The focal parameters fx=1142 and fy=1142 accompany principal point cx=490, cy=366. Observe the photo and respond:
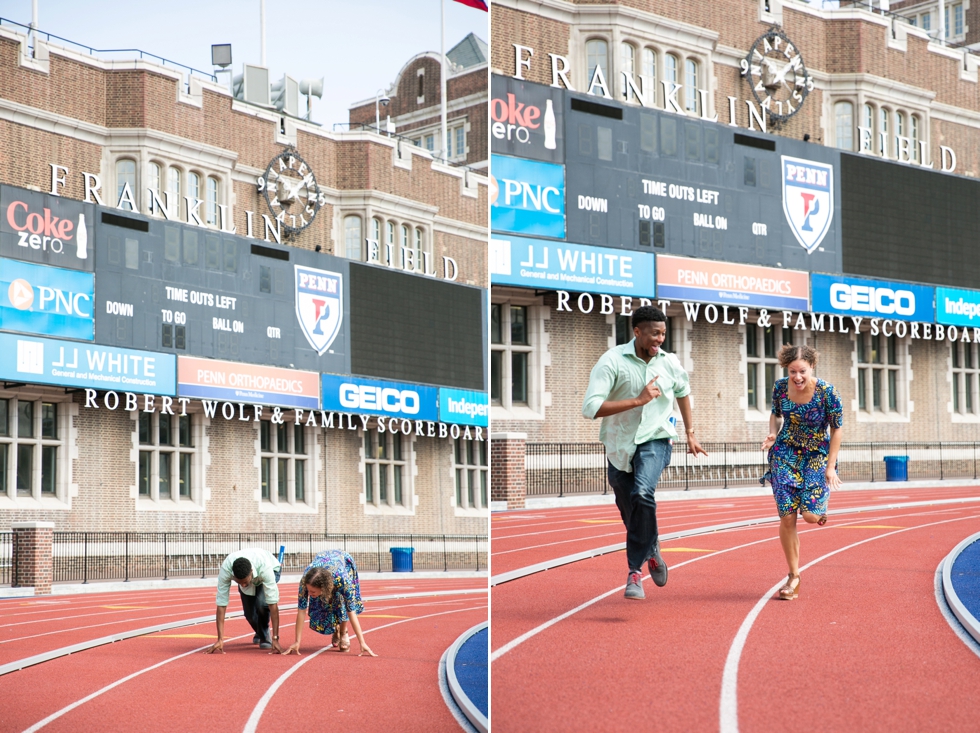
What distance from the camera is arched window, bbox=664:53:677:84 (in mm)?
18953

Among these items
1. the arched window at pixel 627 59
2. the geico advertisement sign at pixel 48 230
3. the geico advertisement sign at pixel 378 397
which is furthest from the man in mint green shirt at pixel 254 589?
the arched window at pixel 627 59

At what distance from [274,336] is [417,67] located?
5.98 ft

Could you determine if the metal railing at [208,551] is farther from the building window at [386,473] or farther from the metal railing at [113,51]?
the metal railing at [113,51]

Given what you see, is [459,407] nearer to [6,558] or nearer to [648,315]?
[648,315]

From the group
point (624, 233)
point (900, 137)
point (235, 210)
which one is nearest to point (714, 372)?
point (624, 233)

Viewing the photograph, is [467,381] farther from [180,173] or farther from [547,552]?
[180,173]

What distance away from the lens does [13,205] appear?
6.20 metres

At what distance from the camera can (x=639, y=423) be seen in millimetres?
5344

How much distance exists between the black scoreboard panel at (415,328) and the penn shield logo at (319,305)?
9 cm

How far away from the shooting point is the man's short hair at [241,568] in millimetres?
5992

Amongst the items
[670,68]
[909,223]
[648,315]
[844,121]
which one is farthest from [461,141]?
[670,68]

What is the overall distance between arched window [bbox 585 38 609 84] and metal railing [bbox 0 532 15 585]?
40.2 feet

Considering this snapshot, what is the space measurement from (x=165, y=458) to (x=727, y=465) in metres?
4.41

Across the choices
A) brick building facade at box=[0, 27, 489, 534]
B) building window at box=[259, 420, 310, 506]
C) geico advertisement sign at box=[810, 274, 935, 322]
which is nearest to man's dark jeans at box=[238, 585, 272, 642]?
brick building facade at box=[0, 27, 489, 534]
